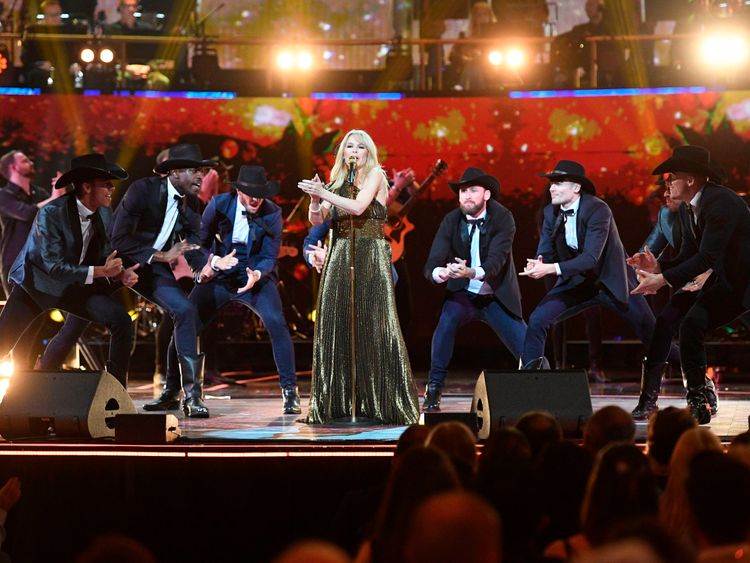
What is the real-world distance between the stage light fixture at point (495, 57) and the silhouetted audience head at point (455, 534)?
34.6 ft

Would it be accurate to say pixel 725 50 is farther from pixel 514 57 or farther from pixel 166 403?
pixel 166 403

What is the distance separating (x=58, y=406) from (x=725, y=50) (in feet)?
27.8

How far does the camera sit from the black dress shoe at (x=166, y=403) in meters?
8.00

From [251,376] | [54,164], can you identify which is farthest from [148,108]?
[251,376]

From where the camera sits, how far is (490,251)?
795 cm

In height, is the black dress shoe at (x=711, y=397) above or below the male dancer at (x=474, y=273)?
below

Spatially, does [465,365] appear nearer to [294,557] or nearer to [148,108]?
[148,108]

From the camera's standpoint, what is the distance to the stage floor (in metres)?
6.30

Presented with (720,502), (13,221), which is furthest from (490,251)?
(720,502)

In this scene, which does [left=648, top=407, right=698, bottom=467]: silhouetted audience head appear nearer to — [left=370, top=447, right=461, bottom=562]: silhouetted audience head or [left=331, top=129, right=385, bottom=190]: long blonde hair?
[left=370, top=447, right=461, bottom=562]: silhouetted audience head

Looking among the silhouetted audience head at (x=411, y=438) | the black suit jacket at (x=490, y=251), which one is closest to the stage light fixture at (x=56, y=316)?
the black suit jacket at (x=490, y=251)

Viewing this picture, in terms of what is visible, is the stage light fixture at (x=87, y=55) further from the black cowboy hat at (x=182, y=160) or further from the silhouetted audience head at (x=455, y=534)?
the silhouetted audience head at (x=455, y=534)

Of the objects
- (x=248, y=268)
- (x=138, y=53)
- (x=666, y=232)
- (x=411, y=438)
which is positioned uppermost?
(x=138, y=53)

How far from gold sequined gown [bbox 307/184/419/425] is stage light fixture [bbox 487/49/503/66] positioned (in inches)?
228
